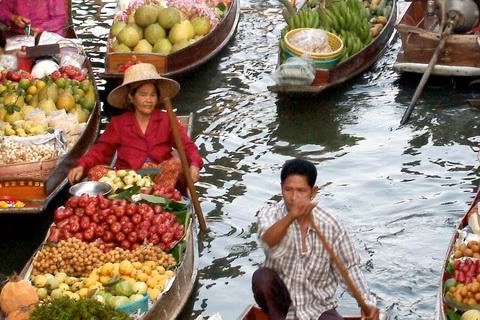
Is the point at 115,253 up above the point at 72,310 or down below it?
below

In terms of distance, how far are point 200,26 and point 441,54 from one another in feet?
8.92

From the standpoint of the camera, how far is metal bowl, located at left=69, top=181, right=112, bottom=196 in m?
7.39

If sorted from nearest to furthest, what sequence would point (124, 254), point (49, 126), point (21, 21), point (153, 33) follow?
point (124, 254), point (49, 126), point (21, 21), point (153, 33)

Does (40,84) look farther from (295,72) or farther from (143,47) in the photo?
(295,72)

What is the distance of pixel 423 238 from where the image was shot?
311 inches

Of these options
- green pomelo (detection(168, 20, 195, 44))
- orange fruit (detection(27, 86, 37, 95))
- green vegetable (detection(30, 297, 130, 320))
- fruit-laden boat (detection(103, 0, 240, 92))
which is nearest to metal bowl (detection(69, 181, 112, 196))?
green vegetable (detection(30, 297, 130, 320))

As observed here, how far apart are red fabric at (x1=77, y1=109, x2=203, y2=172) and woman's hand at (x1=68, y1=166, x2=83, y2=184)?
0.21 ft

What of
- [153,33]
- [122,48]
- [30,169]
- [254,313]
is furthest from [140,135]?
[153,33]

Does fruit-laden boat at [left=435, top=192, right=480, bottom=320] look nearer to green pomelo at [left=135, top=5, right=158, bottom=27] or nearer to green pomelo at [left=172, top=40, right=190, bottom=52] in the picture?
green pomelo at [left=172, top=40, right=190, bottom=52]

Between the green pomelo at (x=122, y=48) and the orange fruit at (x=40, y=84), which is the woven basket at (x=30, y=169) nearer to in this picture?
the orange fruit at (x=40, y=84)

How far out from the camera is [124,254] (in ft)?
21.4

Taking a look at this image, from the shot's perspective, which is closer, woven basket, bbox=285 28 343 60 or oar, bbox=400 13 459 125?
oar, bbox=400 13 459 125

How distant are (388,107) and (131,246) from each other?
15.5 feet

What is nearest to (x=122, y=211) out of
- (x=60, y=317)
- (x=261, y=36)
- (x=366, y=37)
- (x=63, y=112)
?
(x=60, y=317)
